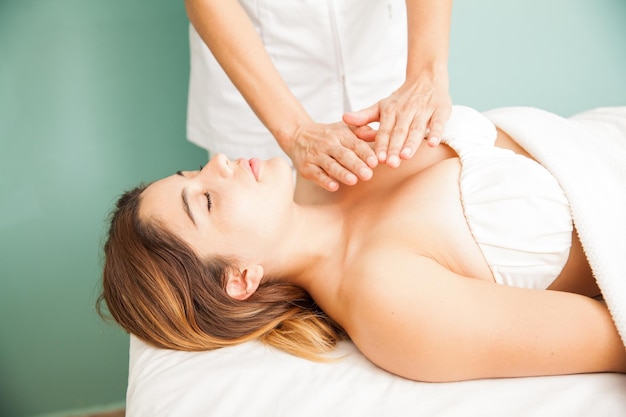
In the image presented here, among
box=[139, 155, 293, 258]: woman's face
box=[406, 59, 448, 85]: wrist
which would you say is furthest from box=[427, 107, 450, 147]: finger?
box=[139, 155, 293, 258]: woman's face

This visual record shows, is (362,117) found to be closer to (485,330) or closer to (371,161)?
(371,161)

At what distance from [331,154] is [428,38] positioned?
409mm

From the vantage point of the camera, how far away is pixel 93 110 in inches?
75.6

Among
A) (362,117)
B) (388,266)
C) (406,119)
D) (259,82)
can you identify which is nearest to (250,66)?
(259,82)

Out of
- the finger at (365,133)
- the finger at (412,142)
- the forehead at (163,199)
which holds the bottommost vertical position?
the forehead at (163,199)

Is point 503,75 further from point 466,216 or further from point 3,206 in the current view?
point 3,206

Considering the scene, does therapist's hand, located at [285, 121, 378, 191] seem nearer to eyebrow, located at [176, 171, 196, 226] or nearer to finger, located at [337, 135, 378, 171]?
finger, located at [337, 135, 378, 171]

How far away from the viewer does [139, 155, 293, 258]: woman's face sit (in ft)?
4.20

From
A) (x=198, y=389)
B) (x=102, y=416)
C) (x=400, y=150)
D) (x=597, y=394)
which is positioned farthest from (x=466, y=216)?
(x=102, y=416)

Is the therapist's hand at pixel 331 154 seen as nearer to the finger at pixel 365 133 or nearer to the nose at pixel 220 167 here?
the finger at pixel 365 133

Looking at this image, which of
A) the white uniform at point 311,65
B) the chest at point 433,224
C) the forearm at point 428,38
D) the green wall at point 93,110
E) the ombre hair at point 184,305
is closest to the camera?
the chest at point 433,224

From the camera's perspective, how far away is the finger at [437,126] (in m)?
1.21

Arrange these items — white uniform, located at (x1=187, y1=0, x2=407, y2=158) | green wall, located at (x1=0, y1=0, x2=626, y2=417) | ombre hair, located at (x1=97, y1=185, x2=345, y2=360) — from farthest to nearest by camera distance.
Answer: green wall, located at (x1=0, y1=0, x2=626, y2=417)
white uniform, located at (x1=187, y1=0, x2=407, y2=158)
ombre hair, located at (x1=97, y1=185, x2=345, y2=360)

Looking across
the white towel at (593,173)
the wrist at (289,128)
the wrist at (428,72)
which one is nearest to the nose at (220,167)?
the wrist at (289,128)
